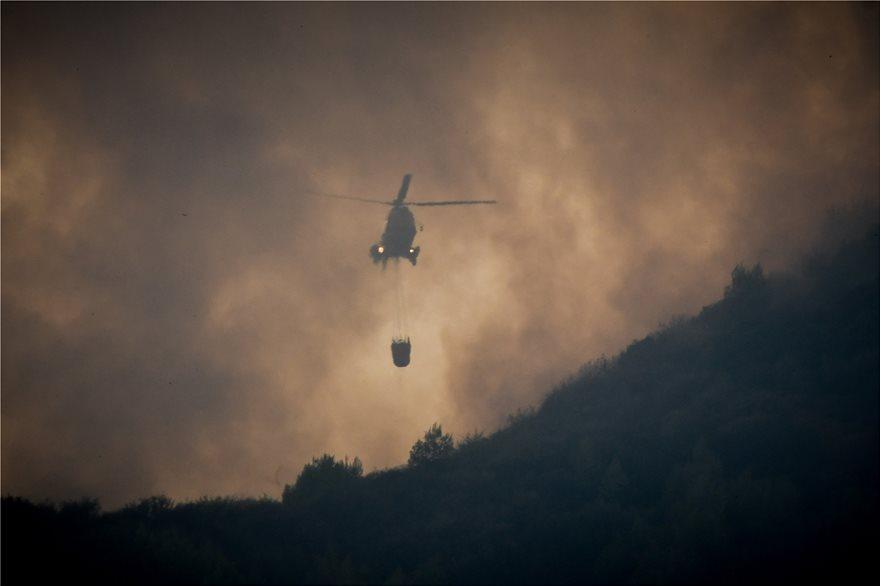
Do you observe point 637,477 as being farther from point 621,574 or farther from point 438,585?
point 438,585

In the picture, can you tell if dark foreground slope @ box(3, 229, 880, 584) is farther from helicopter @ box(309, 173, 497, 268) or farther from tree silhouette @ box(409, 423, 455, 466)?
helicopter @ box(309, 173, 497, 268)

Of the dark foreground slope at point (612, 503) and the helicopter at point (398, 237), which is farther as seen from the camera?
the helicopter at point (398, 237)

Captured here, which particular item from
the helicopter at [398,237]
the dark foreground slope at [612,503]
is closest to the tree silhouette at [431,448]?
the dark foreground slope at [612,503]

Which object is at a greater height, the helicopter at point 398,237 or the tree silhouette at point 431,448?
the helicopter at point 398,237

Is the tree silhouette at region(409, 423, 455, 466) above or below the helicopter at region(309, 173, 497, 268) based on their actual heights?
below

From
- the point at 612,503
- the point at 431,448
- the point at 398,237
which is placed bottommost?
the point at 612,503

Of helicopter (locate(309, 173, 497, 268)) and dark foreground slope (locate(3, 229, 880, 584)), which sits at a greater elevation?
helicopter (locate(309, 173, 497, 268))

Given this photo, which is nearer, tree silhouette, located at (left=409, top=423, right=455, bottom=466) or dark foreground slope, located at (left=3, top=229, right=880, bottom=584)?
dark foreground slope, located at (left=3, top=229, right=880, bottom=584)

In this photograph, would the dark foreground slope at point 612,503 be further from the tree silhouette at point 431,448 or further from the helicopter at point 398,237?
the helicopter at point 398,237

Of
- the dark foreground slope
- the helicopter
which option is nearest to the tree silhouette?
the dark foreground slope
